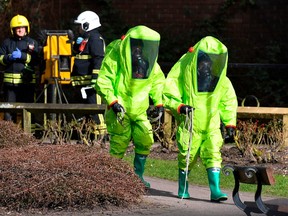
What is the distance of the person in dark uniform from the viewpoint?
15148 mm

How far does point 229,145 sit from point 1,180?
6.33 meters

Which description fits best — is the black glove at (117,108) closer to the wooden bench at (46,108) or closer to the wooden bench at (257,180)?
the wooden bench at (257,180)

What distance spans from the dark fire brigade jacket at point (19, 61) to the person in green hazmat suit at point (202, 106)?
527 centimetres

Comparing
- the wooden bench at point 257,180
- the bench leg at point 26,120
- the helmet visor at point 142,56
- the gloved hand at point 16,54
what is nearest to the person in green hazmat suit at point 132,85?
the helmet visor at point 142,56

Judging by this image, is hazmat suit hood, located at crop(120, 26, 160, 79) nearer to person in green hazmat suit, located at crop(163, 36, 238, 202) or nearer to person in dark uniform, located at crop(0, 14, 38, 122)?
person in green hazmat suit, located at crop(163, 36, 238, 202)

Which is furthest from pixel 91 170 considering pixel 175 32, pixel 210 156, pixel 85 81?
pixel 175 32

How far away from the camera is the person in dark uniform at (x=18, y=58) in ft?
49.7

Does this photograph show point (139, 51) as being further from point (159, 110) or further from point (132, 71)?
point (159, 110)

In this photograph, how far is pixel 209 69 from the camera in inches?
409

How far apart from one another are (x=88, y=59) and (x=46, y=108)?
989 millimetres

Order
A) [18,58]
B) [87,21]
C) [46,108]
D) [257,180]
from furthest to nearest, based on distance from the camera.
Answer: [18,58] → [46,108] → [87,21] → [257,180]

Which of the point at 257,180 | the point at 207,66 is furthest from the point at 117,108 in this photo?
the point at 257,180

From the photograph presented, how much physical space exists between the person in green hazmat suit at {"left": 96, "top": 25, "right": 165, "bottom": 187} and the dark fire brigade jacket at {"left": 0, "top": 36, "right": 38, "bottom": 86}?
4.67 meters

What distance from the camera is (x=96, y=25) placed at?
14.6 meters
